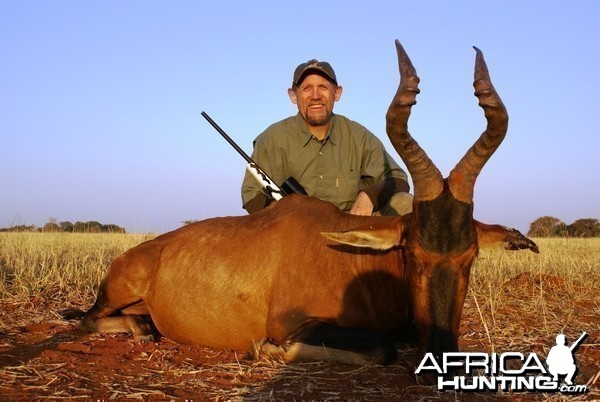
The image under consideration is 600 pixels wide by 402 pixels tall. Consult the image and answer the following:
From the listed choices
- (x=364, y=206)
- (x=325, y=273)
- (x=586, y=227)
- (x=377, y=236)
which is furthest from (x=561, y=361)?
(x=586, y=227)

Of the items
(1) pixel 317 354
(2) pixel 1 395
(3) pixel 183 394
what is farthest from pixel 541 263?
(2) pixel 1 395

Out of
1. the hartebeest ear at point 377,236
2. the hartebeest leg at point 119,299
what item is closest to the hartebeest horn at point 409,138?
the hartebeest ear at point 377,236

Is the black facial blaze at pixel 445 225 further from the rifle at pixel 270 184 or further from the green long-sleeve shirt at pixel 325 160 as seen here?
the green long-sleeve shirt at pixel 325 160

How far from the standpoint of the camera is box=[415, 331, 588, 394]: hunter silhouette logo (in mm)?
4148

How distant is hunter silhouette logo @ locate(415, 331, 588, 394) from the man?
3942mm

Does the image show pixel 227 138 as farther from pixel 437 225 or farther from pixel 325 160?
pixel 437 225

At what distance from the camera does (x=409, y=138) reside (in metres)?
4.67

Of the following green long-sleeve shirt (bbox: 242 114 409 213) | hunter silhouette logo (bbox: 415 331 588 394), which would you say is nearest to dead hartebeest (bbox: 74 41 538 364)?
hunter silhouette logo (bbox: 415 331 588 394)

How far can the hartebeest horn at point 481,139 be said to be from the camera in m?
4.43

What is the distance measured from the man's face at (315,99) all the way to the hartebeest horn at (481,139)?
377 centimetres

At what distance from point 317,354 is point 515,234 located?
5.72 ft

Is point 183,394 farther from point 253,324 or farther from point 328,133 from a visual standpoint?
point 328,133

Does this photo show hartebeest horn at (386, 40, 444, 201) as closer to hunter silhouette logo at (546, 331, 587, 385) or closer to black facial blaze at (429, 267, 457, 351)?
black facial blaze at (429, 267, 457, 351)

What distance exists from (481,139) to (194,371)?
8.75 ft
